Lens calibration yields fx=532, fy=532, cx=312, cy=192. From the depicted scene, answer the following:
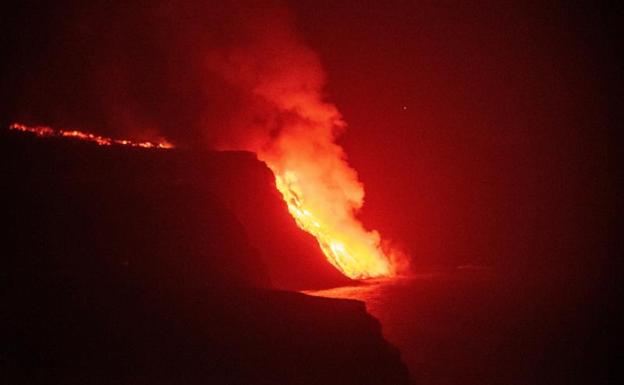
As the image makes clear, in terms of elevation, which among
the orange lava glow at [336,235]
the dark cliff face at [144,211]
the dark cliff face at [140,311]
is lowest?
the dark cliff face at [140,311]

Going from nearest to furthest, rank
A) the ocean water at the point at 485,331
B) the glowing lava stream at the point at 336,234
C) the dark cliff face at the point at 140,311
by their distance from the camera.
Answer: the dark cliff face at the point at 140,311
the ocean water at the point at 485,331
the glowing lava stream at the point at 336,234

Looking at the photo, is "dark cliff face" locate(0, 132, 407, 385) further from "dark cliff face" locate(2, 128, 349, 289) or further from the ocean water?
the ocean water

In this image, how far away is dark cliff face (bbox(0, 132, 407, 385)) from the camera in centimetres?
1320

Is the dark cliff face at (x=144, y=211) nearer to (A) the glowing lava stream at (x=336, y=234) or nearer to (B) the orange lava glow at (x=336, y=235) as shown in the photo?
(A) the glowing lava stream at (x=336, y=234)

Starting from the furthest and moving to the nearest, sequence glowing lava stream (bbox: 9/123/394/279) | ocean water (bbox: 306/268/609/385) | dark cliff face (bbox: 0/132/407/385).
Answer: glowing lava stream (bbox: 9/123/394/279) → ocean water (bbox: 306/268/609/385) → dark cliff face (bbox: 0/132/407/385)

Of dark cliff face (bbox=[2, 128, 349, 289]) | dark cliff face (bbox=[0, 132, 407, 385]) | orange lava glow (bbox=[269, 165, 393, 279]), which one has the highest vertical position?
orange lava glow (bbox=[269, 165, 393, 279])

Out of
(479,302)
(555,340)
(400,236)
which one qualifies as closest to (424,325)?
(555,340)

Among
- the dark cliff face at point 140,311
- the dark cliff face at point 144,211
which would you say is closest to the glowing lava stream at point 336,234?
the dark cliff face at point 144,211

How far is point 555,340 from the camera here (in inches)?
1083

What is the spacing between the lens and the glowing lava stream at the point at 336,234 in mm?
41188

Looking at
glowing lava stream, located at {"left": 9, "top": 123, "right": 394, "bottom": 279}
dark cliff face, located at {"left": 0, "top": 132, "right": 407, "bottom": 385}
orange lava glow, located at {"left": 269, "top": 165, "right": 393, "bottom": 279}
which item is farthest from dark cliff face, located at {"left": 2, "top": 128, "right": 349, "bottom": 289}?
orange lava glow, located at {"left": 269, "top": 165, "right": 393, "bottom": 279}

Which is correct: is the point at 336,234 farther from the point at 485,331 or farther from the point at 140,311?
the point at 140,311

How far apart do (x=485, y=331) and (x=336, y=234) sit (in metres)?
19.5

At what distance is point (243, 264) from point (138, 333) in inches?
437
